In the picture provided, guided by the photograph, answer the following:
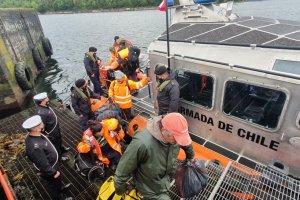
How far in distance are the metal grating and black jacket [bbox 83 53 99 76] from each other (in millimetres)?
5740

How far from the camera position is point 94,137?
411 centimetres

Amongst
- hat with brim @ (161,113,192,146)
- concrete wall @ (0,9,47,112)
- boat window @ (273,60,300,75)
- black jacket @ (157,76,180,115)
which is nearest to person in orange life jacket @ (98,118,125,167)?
black jacket @ (157,76,180,115)

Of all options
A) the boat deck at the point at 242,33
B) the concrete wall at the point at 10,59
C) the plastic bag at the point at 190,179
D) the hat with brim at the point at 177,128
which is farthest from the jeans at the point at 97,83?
the hat with brim at the point at 177,128

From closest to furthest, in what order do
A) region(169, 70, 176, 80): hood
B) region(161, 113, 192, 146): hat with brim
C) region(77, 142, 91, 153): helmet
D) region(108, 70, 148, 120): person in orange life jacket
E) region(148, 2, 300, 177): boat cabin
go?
region(161, 113, 192, 146): hat with brim → region(148, 2, 300, 177): boat cabin → region(77, 142, 91, 153): helmet → region(169, 70, 176, 80): hood → region(108, 70, 148, 120): person in orange life jacket

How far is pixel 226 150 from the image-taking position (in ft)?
14.1

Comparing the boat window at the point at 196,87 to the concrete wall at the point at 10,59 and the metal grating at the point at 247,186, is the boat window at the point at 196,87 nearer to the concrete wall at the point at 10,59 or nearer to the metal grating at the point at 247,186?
the metal grating at the point at 247,186

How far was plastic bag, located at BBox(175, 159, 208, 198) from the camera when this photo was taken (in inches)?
98.3

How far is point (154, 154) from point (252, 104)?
2.47 metres

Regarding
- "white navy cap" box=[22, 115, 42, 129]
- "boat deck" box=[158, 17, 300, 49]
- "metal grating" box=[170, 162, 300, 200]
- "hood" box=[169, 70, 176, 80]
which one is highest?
"boat deck" box=[158, 17, 300, 49]

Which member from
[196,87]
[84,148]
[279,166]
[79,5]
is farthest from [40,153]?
[79,5]

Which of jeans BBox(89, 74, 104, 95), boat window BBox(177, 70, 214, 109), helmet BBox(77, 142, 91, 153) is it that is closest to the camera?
boat window BBox(177, 70, 214, 109)

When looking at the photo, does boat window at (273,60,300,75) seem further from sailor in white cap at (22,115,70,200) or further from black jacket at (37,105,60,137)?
black jacket at (37,105,60,137)

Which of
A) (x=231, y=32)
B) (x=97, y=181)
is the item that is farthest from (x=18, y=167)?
(x=231, y=32)

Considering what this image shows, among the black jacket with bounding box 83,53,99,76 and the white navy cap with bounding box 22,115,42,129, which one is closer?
the white navy cap with bounding box 22,115,42,129
